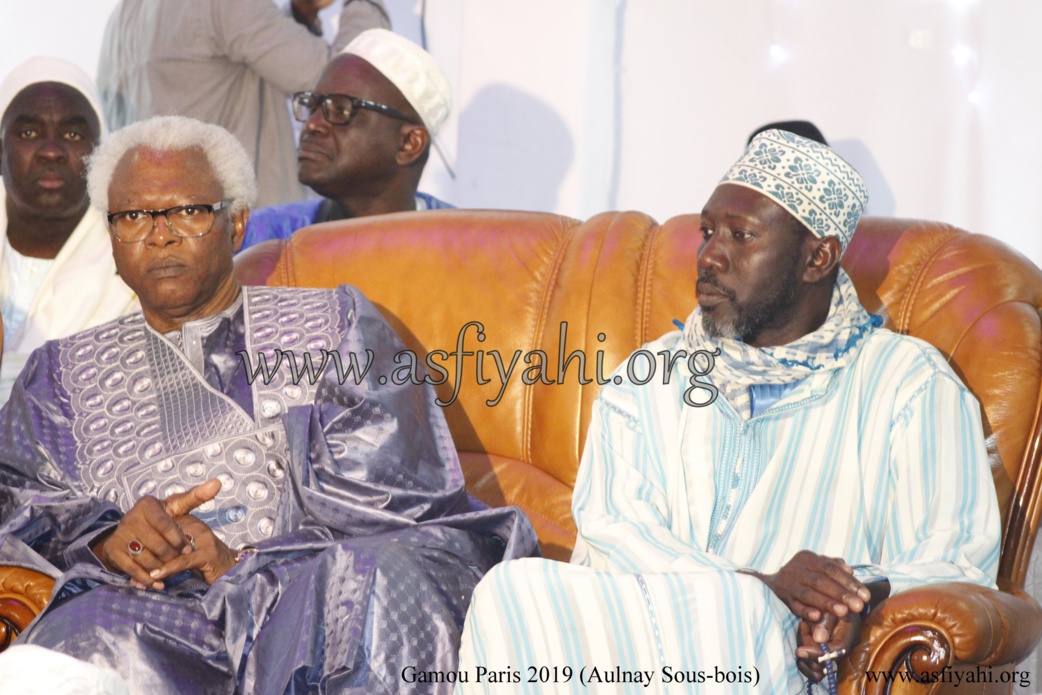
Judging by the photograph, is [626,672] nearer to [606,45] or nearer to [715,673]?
[715,673]

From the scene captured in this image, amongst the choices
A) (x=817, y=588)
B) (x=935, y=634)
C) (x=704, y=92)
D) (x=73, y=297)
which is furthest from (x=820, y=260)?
(x=704, y=92)

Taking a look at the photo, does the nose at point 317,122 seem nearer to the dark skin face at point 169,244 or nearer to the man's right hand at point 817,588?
the dark skin face at point 169,244

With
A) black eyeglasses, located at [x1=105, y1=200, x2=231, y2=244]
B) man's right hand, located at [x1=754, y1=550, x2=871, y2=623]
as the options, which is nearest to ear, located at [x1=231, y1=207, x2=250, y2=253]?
black eyeglasses, located at [x1=105, y1=200, x2=231, y2=244]

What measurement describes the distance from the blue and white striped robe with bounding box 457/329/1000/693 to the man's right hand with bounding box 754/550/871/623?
51 mm

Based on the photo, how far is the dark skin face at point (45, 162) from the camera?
4207 millimetres

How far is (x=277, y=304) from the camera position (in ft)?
10.6

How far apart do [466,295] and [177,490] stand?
968mm

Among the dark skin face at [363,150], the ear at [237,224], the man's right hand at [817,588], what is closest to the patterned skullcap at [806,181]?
the man's right hand at [817,588]

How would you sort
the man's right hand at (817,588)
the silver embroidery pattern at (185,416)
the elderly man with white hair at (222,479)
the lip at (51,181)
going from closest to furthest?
the man's right hand at (817,588) → the elderly man with white hair at (222,479) → the silver embroidery pattern at (185,416) → the lip at (51,181)

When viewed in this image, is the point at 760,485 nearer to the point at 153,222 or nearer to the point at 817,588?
the point at 817,588

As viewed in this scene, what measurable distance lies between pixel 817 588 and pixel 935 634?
230mm

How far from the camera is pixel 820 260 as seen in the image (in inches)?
117

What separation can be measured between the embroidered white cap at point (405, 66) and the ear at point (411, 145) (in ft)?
0.21

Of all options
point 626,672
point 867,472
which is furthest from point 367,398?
point 867,472
